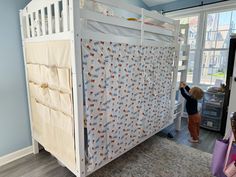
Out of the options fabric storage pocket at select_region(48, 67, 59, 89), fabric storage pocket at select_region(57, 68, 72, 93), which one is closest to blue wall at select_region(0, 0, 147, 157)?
fabric storage pocket at select_region(48, 67, 59, 89)

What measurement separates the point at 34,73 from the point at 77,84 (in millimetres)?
840

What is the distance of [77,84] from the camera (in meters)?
1.25

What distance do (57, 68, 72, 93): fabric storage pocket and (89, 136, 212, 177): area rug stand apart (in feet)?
3.48

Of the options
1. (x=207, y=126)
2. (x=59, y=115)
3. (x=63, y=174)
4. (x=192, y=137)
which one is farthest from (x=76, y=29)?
(x=207, y=126)

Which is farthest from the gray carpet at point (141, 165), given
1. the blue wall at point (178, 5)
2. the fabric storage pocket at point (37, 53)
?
the blue wall at point (178, 5)

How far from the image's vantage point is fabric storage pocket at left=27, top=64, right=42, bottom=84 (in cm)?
172

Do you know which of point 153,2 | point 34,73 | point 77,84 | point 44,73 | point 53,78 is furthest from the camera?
point 153,2

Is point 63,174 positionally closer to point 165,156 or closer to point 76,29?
point 165,156

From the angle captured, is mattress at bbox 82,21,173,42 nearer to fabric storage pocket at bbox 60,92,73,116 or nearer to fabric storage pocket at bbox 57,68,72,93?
fabric storage pocket at bbox 57,68,72,93

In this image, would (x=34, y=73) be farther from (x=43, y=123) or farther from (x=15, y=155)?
(x=15, y=155)

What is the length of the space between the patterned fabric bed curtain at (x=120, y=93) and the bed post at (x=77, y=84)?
0.22 ft

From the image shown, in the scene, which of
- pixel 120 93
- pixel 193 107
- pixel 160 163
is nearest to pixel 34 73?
pixel 120 93

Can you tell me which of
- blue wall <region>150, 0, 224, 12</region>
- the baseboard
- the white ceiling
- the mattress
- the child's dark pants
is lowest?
the baseboard

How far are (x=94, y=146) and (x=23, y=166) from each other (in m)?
A: 1.09
